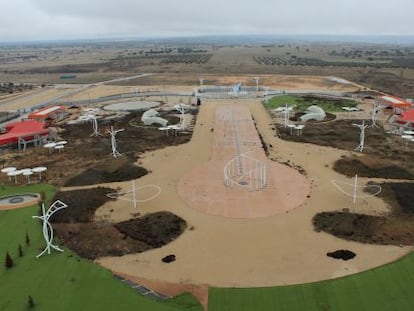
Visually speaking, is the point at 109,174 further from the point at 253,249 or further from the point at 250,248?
the point at 253,249

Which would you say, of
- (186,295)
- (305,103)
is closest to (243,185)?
(186,295)

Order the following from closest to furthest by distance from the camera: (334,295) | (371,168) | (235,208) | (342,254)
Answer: (334,295), (342,254), (235,208), (371,168)

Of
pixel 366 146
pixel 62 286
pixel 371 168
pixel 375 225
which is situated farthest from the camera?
pixel 366 146

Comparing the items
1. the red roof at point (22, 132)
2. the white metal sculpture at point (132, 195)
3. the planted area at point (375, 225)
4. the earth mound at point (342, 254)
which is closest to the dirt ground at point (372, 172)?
the planted area at point (375, 225)

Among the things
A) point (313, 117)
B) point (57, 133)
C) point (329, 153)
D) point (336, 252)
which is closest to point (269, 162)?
point (329, 153)

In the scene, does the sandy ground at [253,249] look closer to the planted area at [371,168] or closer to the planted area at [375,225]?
the planted area at [375,225]

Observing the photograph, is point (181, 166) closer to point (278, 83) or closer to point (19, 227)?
point (19, 227)
